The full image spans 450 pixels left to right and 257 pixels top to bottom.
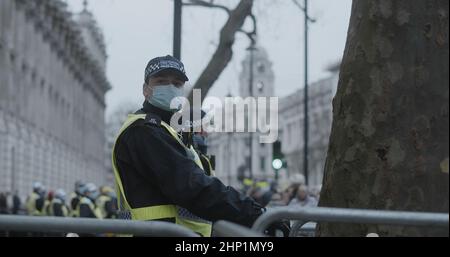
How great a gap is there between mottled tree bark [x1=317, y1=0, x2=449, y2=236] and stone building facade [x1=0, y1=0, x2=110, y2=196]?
→ 132 ft

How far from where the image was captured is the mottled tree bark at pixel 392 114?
12.9 feet

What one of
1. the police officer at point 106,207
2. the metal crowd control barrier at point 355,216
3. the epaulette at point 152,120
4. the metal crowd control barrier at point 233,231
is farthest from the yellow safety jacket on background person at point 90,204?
the metal crowd control barrier at point 355,216

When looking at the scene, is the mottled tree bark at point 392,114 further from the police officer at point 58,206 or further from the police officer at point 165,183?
the police officer at point 58,206

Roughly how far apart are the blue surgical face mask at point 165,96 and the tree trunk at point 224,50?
1193 centimetres

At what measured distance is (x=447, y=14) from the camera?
Answer: 417 centimetres

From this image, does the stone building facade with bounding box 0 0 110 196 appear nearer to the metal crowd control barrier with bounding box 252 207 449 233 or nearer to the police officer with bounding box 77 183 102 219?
the police officer with bounding box 77 183 102 219

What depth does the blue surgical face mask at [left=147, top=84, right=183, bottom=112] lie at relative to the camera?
5.12 meters

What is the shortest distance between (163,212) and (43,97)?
5654 cm

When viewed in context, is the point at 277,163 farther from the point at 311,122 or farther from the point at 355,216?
the point at 311,122

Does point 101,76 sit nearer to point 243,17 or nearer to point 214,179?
point 243,17

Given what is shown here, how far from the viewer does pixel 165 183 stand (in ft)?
14.9

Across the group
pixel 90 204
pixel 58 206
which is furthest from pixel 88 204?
pixel 58 206
